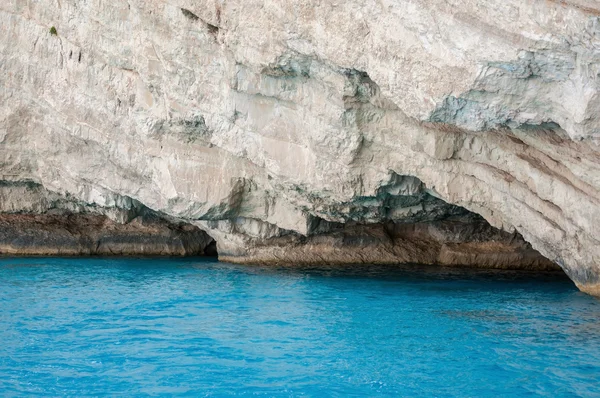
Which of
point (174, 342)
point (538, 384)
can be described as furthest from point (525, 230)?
point (174, 342)

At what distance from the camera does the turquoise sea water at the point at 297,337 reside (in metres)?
9.44

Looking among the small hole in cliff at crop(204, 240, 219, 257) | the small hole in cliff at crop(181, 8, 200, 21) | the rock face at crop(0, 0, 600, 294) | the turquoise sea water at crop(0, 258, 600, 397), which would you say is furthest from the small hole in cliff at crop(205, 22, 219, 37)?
the small hole in cliff at crop(204, 240, 219, 257)

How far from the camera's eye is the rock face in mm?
11375

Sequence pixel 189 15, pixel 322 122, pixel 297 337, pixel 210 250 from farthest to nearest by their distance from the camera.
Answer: pixel 210 250
pixel 189 15
pixel 322 122
pixel 297 337

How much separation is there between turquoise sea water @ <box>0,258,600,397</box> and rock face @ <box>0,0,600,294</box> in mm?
2216

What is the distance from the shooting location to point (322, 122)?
1627 centimetres

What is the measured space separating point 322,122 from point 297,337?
6029mm

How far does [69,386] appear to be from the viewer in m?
9.42

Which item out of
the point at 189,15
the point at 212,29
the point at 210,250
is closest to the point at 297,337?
the point at 212,29

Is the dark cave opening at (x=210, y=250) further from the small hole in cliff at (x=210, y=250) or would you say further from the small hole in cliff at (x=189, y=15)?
the small hole in cliff at (x=189, y=15)

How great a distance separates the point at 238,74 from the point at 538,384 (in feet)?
34.1

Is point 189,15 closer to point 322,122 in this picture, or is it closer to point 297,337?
point 322,122

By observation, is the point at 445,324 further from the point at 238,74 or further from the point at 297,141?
the point at 238,74

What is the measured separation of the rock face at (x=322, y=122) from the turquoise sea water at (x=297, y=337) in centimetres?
222
